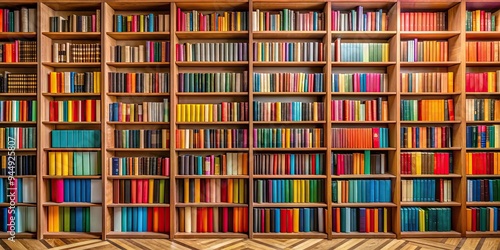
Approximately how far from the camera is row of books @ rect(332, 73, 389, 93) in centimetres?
373

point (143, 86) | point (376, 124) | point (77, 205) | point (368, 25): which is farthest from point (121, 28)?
point (376, 124)

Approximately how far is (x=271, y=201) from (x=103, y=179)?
5.79 ft

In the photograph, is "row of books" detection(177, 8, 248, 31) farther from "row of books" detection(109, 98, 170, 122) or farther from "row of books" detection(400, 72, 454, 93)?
"row of books" detection(400, 72, 454, 93)

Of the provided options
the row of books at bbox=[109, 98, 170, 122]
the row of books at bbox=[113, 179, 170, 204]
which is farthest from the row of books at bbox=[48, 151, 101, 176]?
the row of books at bbox=[109, 98, 170, 122]

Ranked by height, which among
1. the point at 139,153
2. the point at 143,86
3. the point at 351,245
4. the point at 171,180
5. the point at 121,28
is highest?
the point at 121,28

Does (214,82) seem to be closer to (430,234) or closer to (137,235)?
(137,235)

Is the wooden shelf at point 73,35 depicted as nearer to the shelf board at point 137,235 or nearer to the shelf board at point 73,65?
the shelf board at point 73,65

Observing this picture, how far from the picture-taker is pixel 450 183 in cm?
383

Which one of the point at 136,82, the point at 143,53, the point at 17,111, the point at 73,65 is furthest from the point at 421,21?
the point at 17,111

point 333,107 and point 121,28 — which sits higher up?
point 121,28

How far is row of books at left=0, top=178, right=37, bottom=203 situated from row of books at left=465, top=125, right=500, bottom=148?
4615 millimetres

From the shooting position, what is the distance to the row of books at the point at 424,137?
3.75 metres

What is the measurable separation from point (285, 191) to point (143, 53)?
6.88ft

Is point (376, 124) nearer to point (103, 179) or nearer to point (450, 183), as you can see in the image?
point (450, 183)
